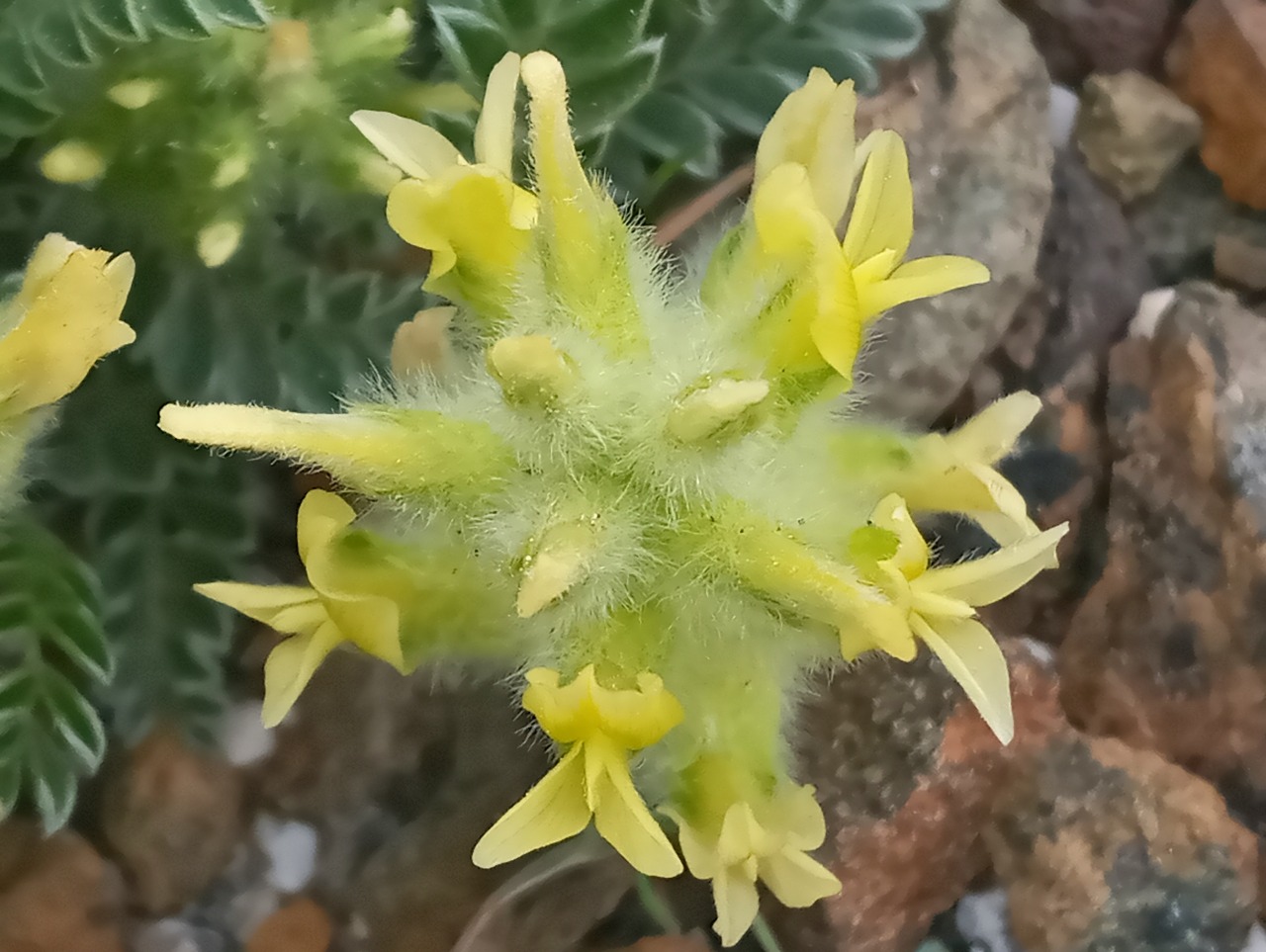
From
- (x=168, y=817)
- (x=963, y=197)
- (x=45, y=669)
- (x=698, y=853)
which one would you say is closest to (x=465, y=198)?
(x=698, y=853)

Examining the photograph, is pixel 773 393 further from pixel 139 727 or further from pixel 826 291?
pixel 139 727

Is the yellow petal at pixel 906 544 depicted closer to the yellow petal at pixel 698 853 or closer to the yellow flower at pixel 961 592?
the yellow flower at pixel 961 592

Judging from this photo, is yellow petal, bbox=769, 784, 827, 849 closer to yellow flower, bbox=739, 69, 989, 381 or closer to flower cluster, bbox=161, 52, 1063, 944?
flower cluster, bbox=161, 52, 1063, 944

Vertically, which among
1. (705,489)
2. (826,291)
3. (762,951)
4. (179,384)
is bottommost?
(762,951)

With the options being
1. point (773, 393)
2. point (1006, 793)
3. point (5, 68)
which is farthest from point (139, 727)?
point (1006, 793)

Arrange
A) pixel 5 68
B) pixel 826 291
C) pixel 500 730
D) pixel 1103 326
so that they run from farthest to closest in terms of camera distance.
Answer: pixel 1103 326 < pixel 500 730 < pixel 5 68 < pixel 826 291

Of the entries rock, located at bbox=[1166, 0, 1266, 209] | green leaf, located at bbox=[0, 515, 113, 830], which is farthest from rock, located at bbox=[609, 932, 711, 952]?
rock, located at bbox=[1166, 0, 1266, 209]
